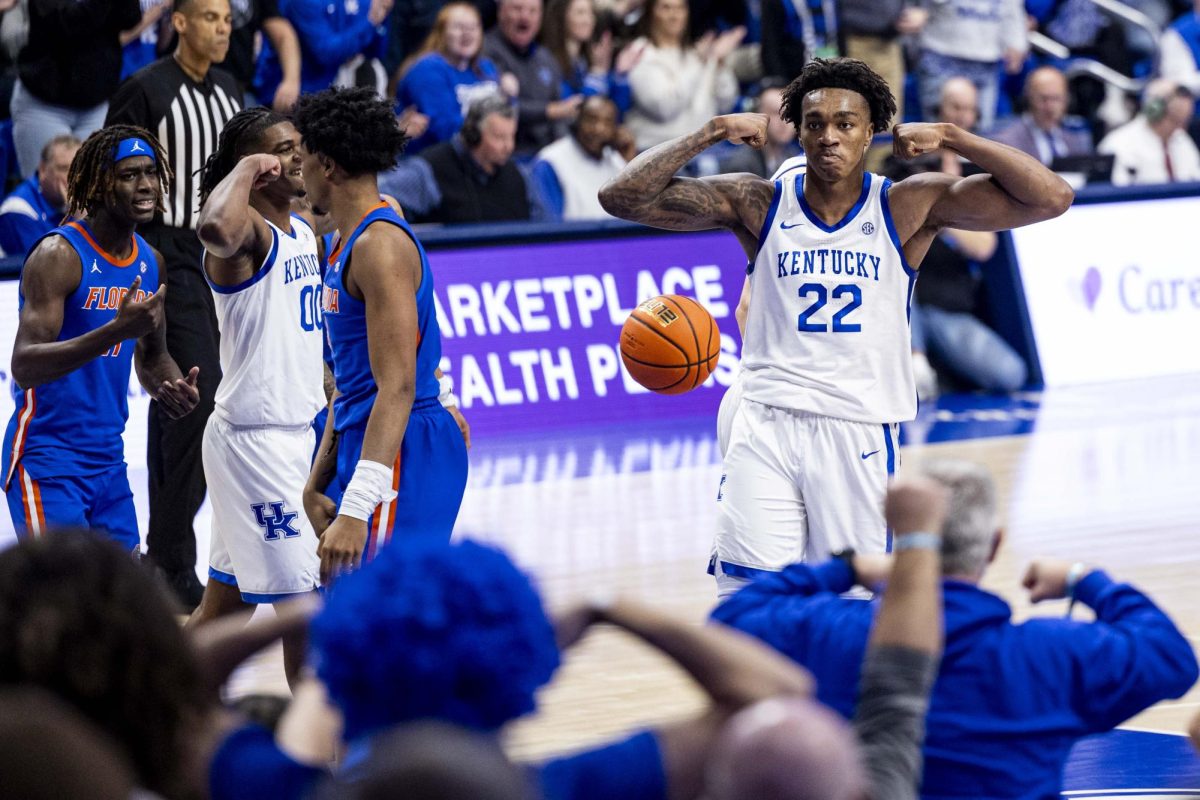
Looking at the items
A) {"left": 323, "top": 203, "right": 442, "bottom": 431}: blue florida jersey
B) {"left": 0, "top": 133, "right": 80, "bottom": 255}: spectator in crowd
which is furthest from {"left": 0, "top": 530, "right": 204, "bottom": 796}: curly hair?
{"left": 0, "top": 133, "right": 80, "bottom": 255}: spectator in crowd

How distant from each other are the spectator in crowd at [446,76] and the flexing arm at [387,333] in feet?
27.5

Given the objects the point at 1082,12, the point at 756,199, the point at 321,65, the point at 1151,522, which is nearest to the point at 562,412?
the point at 321,65

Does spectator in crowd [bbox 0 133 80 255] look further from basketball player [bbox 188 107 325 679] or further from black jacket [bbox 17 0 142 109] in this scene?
basketball player [bbox 188 107 325 679]

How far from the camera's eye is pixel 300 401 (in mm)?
6523

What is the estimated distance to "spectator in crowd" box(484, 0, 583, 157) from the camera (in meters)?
14.2

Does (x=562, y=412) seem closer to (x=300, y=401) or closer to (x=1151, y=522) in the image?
(x=1151, y=522)

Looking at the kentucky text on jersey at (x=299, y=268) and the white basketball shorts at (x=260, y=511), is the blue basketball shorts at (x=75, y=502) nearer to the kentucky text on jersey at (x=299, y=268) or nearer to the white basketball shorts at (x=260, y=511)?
the white basketball shorts at (x=260, y=511)

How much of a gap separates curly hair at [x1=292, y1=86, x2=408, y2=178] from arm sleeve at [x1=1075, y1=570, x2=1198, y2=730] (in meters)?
2.60

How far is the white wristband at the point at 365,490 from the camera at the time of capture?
16.3 ft

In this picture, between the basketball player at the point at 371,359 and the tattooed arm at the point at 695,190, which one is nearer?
the basketball player at the point at 371,359

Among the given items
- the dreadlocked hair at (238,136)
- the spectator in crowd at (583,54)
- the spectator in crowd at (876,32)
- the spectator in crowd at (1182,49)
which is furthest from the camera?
the spectator in crowd at (1182,49)

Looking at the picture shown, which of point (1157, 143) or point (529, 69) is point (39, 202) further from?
point (1157, 143)

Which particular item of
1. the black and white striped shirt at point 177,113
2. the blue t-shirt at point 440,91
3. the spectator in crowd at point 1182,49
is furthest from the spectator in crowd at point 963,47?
the black and white striped shirt at point 177,113

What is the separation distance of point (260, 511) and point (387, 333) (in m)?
1.44
